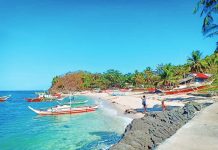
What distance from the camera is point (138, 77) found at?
10519cm

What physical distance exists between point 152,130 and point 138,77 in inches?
3671

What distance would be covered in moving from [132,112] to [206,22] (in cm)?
1459

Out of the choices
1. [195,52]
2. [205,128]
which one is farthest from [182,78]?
[205,128]

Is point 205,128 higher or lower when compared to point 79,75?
lower

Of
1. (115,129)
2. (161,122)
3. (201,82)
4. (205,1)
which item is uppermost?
(205,1)

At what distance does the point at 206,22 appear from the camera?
2309 cm

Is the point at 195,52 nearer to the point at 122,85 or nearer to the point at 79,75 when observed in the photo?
the point at 122,85

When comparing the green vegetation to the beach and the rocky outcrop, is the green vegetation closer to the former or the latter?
the beach

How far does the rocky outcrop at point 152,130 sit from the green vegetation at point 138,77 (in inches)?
2044

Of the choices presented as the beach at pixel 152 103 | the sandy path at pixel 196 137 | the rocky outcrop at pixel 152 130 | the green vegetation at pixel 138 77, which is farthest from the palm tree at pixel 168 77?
the sandy path at pixel 196 137

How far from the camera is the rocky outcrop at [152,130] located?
1099cm

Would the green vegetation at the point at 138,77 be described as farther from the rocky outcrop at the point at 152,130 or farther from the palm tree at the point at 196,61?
the rocky outcrop at the point at 152,130

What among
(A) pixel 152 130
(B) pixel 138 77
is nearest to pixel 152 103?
(A) pixel 152 130

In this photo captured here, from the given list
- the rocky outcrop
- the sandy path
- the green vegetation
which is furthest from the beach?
the green vegetation
